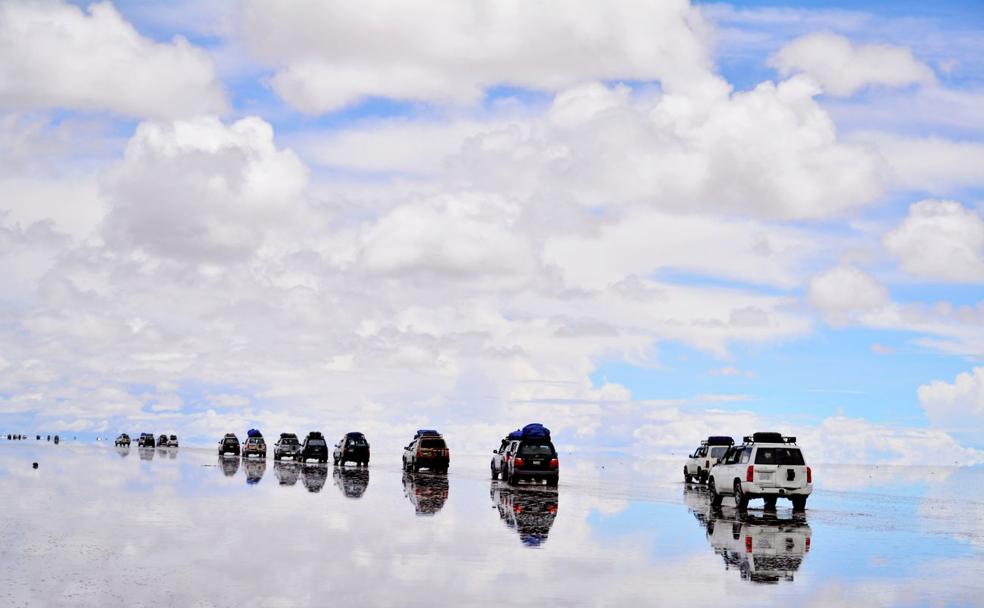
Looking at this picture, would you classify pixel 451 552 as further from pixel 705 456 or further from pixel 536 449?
pixel 705 456

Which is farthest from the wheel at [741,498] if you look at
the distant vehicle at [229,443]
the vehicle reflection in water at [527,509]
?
the distant vehicle at [229,443]

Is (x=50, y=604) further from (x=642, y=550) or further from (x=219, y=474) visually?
(x=219, y=474)

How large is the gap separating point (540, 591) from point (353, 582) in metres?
2.47

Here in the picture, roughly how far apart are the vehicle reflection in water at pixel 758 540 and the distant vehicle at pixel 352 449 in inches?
1247

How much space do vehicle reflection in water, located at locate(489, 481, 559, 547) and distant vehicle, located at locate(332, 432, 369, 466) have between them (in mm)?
19693

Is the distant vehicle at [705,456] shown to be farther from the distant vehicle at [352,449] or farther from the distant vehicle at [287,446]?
the distant vehicle at [287,446]

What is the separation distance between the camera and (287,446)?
7638cm

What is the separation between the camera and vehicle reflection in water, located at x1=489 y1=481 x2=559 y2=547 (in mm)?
22964

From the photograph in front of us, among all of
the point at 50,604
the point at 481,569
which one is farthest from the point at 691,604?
the point at 50,604

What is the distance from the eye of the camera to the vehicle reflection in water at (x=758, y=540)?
17703 millimetres

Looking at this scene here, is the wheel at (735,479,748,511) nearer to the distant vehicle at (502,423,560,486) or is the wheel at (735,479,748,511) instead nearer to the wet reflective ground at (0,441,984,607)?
the wet reflective ground at (0,441,984,607)

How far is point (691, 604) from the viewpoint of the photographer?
544 inches

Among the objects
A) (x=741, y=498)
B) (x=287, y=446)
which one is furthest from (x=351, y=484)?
(x=287, y=446)

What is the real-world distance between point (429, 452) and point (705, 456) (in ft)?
46.9
